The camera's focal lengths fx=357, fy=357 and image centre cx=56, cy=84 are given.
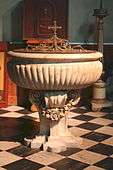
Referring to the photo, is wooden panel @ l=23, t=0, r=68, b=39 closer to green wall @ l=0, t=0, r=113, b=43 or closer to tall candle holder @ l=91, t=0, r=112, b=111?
green wall @ l=0, t=0, r=113, b=43

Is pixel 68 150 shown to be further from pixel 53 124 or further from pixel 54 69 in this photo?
pixel 54 69

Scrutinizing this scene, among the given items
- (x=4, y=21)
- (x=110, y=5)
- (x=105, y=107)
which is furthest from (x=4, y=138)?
(x=110, y=5)

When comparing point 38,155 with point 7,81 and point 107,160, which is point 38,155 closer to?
point 107,160

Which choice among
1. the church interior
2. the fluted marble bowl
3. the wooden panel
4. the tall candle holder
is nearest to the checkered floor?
the church interior

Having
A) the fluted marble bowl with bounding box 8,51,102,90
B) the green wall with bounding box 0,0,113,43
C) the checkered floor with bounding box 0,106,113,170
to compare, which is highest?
the green wall with bounding box 0,0,113,43

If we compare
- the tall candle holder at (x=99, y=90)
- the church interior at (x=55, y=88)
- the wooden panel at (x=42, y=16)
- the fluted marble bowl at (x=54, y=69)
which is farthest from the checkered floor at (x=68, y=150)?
the wooden panel at (x=42, y=16)

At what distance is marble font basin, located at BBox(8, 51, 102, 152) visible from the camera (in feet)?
9.03

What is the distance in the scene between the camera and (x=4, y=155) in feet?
9.55

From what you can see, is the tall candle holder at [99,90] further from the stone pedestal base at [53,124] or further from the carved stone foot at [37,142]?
the carved stone foot at [37,142]

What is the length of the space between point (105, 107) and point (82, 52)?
1.79m

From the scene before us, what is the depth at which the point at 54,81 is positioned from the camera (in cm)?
277

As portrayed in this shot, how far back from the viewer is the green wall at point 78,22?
4.73m

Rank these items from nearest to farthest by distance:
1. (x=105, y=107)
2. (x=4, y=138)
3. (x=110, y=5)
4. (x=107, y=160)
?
(x=107, y=160), (x=4, y=138), (x=105, y=107), (x=110, y=5)

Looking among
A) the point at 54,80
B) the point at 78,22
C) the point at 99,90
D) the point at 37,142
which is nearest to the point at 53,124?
the point at 37,142
